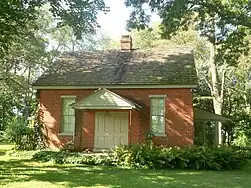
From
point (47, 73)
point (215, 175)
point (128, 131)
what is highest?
point (47, 73)

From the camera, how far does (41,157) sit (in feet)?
59.6

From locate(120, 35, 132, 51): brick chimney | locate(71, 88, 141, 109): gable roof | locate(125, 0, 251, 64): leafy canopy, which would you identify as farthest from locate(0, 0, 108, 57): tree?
locate(120, 35, 132, 51): brick chimney

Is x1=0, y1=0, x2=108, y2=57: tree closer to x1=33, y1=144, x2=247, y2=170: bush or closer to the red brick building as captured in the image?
the red brick building

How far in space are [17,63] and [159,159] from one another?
25679mm

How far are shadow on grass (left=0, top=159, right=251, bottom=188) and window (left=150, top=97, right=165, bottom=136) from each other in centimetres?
617

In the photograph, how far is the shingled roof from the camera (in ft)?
70.8

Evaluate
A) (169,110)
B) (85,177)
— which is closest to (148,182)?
(85,177)

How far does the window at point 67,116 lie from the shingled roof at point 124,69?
1098mm

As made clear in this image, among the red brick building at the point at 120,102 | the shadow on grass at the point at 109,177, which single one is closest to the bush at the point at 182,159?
the shadow on grass at the point at 109,177

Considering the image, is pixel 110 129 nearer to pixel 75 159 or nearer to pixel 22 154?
pixel 75 159

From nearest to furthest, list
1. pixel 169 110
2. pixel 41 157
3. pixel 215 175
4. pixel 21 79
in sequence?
pixel 215 175 → pixel 41 157 → pixel 169 110 → pixel 21 79

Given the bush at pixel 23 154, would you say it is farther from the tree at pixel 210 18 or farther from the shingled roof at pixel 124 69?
the tree at pixel 210 18

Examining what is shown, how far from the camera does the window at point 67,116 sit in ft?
73.4

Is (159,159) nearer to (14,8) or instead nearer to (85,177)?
(85,177)
